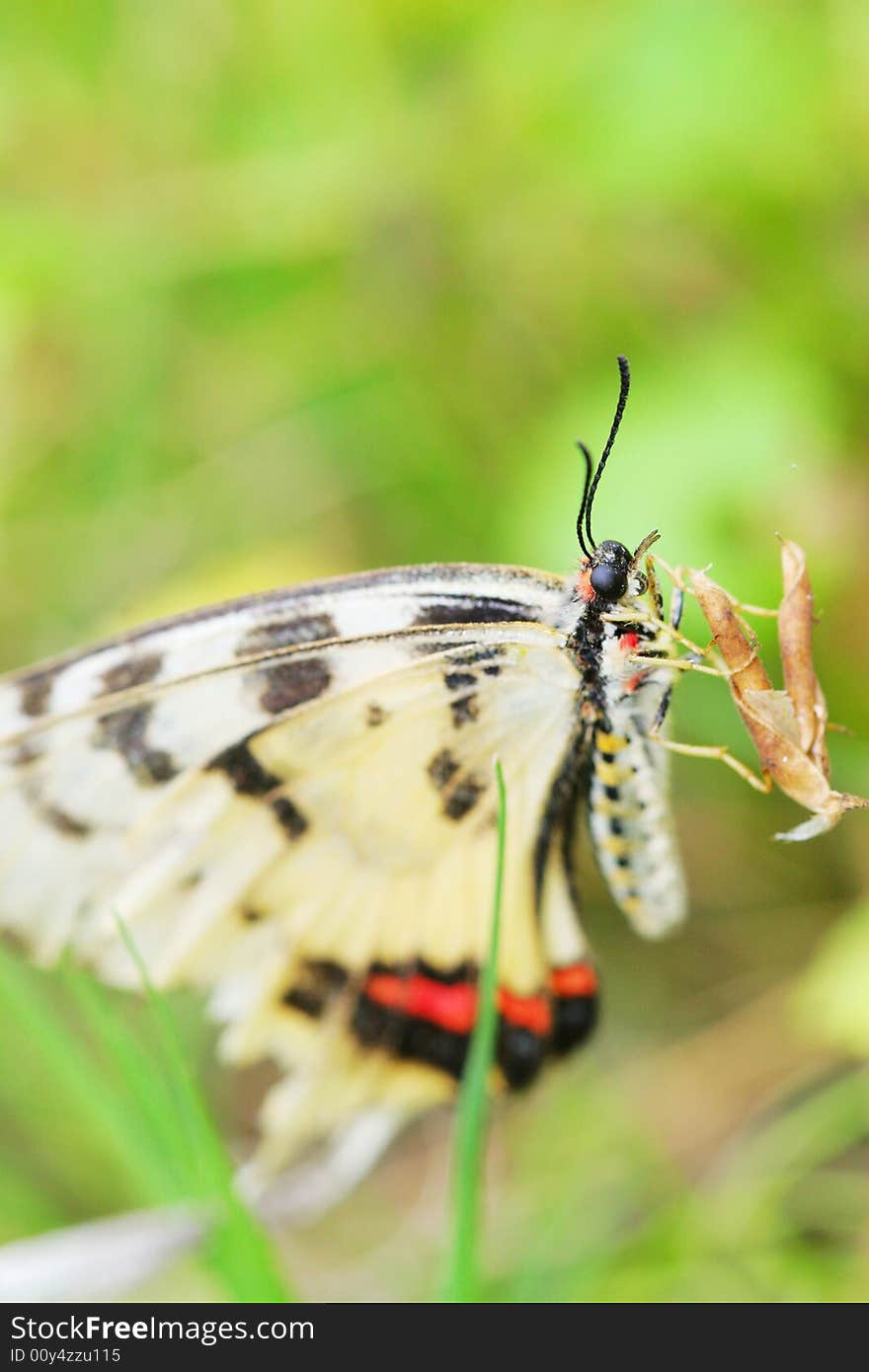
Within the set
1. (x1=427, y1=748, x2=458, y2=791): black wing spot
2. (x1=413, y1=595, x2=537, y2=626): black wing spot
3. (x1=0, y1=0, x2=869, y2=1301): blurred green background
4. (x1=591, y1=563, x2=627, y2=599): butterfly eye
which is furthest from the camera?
(x1=0, y1=0, x2=869, y2=1301): blurred green background

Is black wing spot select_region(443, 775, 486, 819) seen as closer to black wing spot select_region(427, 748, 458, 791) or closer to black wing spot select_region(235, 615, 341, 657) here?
black wing spot select_region(427, 748, 458, 791)

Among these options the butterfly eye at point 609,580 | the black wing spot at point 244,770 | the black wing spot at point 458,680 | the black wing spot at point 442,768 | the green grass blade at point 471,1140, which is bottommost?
the green grass blade at point 471,1140

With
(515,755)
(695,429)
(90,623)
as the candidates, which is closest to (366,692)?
(515,755)

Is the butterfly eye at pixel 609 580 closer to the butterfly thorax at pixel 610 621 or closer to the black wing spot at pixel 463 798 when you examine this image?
the butterfly thorax at pixel 610 621

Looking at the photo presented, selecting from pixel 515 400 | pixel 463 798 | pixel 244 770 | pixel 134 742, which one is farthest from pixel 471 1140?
pixel 515 400

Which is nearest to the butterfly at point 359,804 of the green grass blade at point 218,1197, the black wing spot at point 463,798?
the black wing spot at point 463,798

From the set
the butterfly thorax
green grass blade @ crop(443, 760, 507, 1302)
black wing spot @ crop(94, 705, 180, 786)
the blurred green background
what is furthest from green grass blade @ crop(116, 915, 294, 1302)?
the butterfly thorax
